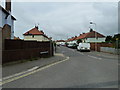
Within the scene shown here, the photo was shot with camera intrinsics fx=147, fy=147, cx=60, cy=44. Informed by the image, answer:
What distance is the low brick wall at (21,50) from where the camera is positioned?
1104 centimetres

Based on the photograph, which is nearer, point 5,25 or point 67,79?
point 67,79

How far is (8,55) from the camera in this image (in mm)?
11016

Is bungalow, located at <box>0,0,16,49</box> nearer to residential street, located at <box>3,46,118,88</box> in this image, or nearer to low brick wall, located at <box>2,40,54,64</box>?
low brick wall, located at <box>2,40,54,64</box>

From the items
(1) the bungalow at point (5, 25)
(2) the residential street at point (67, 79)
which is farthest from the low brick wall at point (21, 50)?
(2) the residential street at point (67, 79)

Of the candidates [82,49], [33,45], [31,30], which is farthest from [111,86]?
[31,30]

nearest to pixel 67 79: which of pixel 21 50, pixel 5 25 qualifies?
pixel 21 50

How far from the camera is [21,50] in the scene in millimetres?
12984

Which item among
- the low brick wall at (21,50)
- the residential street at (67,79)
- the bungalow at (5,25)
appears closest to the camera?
the residential street at (67,79)

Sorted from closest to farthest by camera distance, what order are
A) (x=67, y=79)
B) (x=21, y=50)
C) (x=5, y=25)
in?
(x=67, y=79) → (x=5, y=25) → (x=21, y=50)

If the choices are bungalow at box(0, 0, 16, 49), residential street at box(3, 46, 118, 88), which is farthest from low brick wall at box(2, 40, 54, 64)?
residential street at box(3, 46, 118, 88)

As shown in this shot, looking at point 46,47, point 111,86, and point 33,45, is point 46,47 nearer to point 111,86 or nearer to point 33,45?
point 33,45

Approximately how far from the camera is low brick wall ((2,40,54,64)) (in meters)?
11.0

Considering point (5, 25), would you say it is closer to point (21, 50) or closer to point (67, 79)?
point (21, 50)

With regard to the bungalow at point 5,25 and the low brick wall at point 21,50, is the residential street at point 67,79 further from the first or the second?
the bungalow at point 5,25
